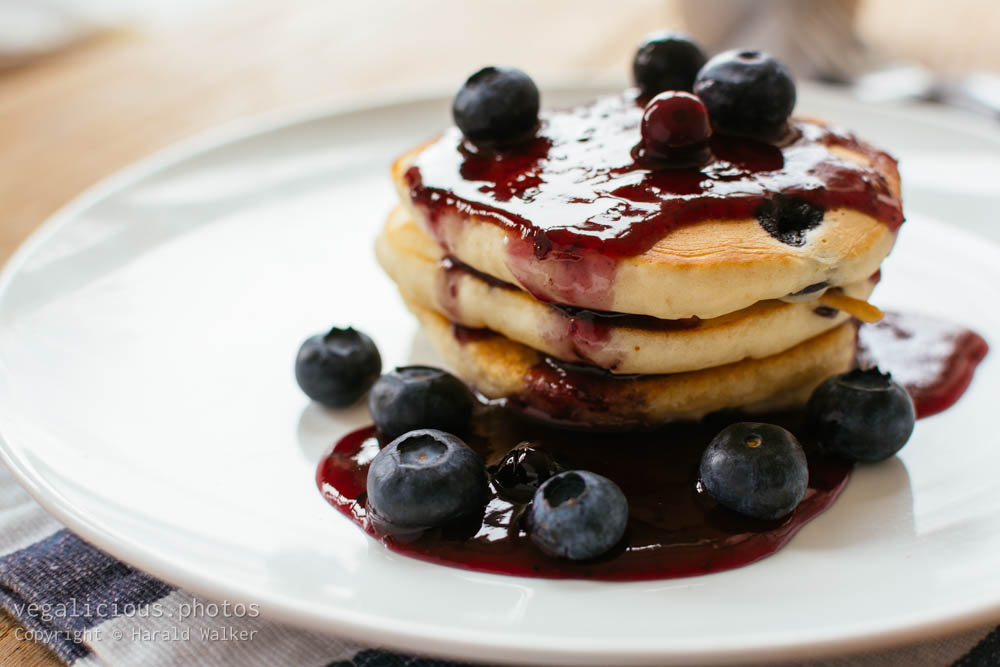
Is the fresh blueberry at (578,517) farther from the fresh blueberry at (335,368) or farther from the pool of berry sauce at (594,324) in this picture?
the fresh blueberry at (335,368)

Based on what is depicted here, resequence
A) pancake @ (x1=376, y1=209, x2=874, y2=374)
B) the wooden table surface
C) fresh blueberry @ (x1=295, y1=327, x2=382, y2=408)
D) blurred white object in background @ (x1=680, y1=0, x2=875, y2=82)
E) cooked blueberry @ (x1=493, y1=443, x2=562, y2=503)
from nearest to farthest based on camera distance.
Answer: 1. cooked blueberry @ (x1=493, y1=443, x2=562, y2=503)
2. pancake @ (x1=376, y1=209, x2=874, y2=374)
3. fresh blueberry @ (x1=295, y1=327, x2=382, y2=408)
4. the wooden table surface
5. blurred white object in background @ (x1=680, y1=0, x2=875, y2=82)

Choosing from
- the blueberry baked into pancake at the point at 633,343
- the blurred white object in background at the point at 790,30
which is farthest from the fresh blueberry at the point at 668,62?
the blurred white object in background at the point at 790,30

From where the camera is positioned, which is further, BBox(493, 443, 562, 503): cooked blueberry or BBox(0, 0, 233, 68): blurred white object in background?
BBox(0, 0, 233, 68): blurred white object in background

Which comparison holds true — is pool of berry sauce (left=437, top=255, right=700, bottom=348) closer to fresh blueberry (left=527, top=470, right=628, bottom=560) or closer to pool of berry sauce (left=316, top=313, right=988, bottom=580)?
pool of berry sauce (left=316, top=313, right=988, bottom=580)

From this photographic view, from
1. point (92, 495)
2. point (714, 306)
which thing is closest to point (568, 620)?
point (714, 306)

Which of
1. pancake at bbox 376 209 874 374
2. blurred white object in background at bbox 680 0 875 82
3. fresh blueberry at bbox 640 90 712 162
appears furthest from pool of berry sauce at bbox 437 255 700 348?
blurred white object in background at bbox 680 0 875 82

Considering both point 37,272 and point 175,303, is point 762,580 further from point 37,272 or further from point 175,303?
point 37,272
